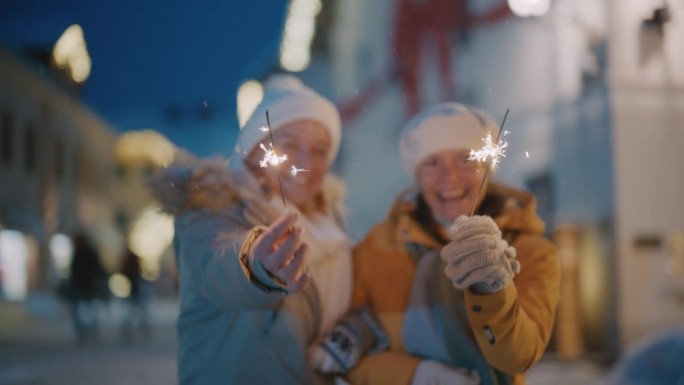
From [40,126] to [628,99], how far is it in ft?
11.9

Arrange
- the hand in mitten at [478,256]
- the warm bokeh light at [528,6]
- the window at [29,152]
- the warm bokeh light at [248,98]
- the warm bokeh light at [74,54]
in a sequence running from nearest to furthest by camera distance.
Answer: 1. the hand in mitten at [478,256]
2. the warm bokeh light at [248,98]
3. the warm bokeh light at [74,54]
4. the warm bokeh light at [528,6]
5. the window at [29,152]

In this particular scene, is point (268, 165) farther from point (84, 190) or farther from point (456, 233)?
point (84, 190)

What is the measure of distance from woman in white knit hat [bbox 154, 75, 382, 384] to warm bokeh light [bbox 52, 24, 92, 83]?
1.44ft

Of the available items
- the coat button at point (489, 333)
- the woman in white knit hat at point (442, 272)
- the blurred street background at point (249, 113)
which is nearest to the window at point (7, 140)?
the blurred street background at point (249, 113)

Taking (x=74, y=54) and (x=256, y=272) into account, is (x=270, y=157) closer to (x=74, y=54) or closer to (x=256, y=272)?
(x=256, y=272)

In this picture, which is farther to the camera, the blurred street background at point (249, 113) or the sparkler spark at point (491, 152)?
the blurred street background at point (249, 113)

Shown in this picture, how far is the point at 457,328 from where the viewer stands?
166cm

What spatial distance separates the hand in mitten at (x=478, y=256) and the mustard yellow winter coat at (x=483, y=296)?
58 millimetres

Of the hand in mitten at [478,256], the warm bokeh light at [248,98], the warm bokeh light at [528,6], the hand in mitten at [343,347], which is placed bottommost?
the hand in mitten at [343,347]

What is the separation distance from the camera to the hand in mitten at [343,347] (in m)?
1.69

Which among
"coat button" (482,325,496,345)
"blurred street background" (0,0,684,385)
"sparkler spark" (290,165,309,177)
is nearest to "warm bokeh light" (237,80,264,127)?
"blurred street background" (0,0,684,385)

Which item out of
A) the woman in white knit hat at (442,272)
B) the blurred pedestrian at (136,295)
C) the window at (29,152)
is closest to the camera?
the woman in white knit hat at (442,272)

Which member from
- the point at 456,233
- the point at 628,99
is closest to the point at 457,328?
the point at 456,233

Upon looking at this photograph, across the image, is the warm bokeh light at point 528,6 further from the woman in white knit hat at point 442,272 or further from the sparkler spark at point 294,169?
the sparkler spark at point 294,169
